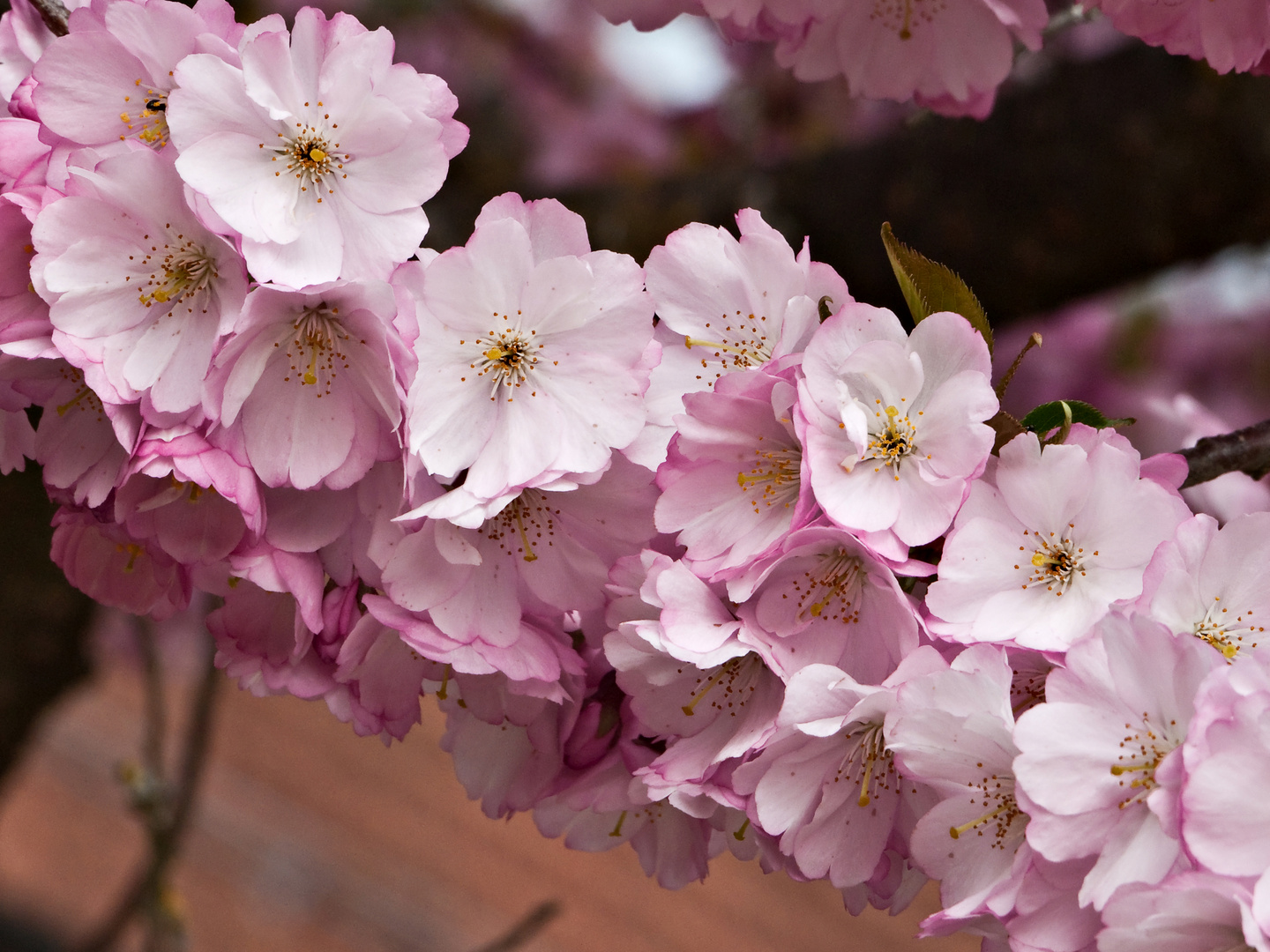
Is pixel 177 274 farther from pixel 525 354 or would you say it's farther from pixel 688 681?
pixel 688 681

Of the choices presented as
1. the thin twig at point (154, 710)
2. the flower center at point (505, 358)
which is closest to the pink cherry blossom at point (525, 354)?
the flower center at point (505, 358)

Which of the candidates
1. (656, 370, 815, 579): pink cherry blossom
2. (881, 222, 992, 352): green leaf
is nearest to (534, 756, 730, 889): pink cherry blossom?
(656, 370, 815, 579): pink cherry blossom

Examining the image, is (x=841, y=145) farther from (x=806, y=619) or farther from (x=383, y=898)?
(x=383, y=898)

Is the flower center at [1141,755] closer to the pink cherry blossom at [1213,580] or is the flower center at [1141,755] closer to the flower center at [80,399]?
the pink cherry blossom at [1213,580]

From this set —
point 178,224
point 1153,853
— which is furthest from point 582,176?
point 1153,853

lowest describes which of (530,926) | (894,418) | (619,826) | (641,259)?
(530,926)

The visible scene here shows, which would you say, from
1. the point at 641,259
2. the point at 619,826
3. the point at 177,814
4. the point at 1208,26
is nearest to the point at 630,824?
the point at 619,826

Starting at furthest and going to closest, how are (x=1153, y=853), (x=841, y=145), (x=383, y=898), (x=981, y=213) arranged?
(x=383, y=898), (x=841, y=145), (x=981, y=213), (x=1153, y=853)

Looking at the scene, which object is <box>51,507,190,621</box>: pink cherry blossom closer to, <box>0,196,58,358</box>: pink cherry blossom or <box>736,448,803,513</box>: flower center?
<box>0,196,58,358</box>: pink cherry blossom
